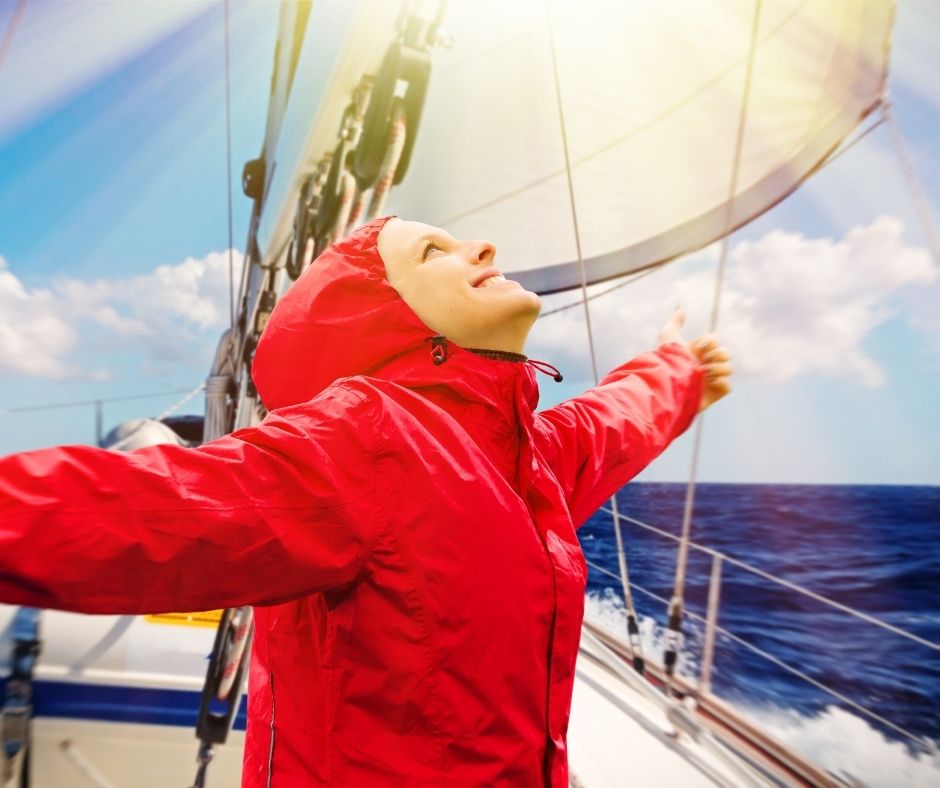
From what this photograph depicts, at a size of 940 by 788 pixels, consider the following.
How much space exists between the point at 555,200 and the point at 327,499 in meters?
3.29

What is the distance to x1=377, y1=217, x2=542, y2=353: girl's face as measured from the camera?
65cm

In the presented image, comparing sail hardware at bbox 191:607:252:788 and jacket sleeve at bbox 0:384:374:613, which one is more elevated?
jacket sleeve at bbox 0:384:374:613

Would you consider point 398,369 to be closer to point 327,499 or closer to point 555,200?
point 327,499

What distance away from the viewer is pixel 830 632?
3816 mm

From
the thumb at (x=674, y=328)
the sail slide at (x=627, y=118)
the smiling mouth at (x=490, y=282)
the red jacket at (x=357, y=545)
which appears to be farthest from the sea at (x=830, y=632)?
the sail slide at (x=627, y=118)

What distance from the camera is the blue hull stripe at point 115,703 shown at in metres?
1.74

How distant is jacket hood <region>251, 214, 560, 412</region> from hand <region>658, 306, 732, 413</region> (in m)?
0.59

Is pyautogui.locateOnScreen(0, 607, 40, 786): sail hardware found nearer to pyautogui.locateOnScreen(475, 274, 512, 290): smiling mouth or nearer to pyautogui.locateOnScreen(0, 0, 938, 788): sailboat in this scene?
pyautogui.locateOnScreen(0, 0, 938, 788): sailboat

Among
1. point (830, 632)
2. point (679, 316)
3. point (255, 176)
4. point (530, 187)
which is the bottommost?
point (830, 632)

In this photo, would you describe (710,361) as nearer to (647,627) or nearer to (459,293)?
(459,293)

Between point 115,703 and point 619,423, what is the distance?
1.70 metres

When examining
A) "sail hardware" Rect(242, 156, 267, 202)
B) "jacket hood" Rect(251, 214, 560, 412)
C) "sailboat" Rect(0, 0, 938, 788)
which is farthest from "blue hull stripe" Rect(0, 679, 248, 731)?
"sail hardware" Rect(242, 156, 267, 202)

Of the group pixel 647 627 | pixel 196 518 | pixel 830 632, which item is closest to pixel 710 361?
pixel 196 518

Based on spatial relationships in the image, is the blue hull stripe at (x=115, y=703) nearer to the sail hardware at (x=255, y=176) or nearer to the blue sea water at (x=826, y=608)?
the blue sea water at (x=826, y=608)
